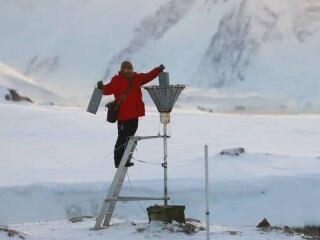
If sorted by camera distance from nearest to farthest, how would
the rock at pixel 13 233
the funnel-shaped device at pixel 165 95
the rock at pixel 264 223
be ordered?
the rock at pixel 13 233
the funnel-shaped device at pixel 165 95
the rock at pixel 264 223

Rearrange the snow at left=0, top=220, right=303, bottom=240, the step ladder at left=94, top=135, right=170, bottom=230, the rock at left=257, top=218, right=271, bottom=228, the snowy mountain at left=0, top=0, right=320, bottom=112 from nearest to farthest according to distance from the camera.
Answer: the snow at left=0, top=220, right=303, bottom=240 → the step ladder at left=94, top=135, right=170, bottom=230 → the rock at left=257, top=218, right=271, bottom=228 → the snowy mountain at left=0, top=0, right=320, bottom=112

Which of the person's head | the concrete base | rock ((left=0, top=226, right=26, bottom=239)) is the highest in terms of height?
the person's head

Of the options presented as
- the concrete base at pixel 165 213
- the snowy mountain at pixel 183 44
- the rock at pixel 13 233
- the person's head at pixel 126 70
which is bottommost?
the rock at pixel 13 233

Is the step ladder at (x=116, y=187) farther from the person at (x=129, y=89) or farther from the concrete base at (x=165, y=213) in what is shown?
the person at (x=129, y=89)

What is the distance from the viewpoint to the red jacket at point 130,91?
1085 cm

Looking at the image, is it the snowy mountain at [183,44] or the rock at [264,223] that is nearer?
the rock at [264,223]

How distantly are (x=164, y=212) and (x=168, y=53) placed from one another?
13491 cm

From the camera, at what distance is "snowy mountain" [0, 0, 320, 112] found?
132m

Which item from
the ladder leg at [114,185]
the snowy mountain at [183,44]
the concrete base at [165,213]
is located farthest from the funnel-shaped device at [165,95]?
the snowy mountain at [183,44]

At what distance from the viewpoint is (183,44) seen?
469 ft

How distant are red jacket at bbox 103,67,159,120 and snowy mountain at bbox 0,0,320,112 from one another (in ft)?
352

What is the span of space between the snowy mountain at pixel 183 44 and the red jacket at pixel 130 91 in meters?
107

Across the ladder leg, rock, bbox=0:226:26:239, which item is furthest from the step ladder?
rock, bbox=0:226:26:239

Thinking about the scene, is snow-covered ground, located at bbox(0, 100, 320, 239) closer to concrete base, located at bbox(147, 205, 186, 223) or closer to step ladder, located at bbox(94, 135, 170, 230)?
step ladder, located at bbox(94, 135, 170, 230)
